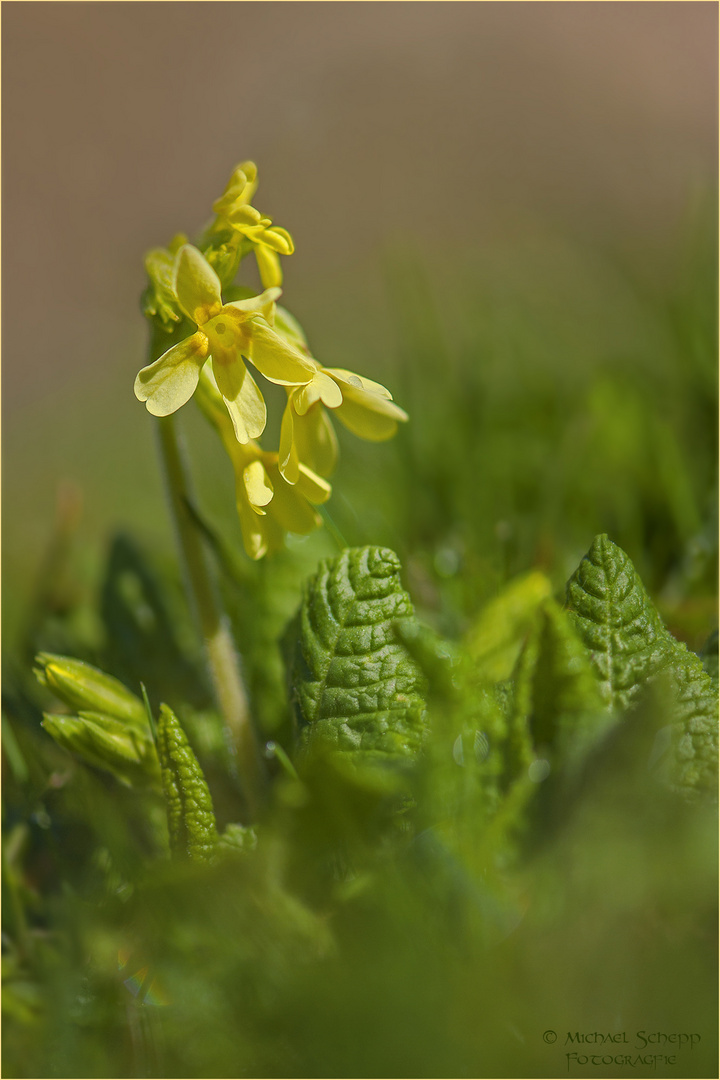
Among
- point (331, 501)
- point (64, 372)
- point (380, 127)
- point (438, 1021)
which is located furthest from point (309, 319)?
point (438, 1021)

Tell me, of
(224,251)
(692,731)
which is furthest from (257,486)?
(692,731)

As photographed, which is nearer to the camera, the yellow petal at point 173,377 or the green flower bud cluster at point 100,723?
the yellow petal at point 173,377

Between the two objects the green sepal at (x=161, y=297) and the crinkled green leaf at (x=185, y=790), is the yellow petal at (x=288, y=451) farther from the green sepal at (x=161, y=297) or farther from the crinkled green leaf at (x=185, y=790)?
the crinkled green leaf at (x=185, y=790)

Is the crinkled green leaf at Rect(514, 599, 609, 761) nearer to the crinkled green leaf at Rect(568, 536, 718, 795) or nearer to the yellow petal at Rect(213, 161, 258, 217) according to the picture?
the crinkled green leaf at Rect(568, 536, 718, 795)

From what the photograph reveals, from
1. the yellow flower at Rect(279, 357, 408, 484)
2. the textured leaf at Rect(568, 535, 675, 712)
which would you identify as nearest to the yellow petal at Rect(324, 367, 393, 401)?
the yellow flower at Rect(279, 357, 408, 484)

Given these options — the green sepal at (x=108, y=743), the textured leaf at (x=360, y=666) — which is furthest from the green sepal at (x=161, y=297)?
the green sepal at (x=108, y=743)

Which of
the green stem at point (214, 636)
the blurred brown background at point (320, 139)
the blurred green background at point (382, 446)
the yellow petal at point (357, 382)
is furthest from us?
the blurred brown background at point (320, 139)
